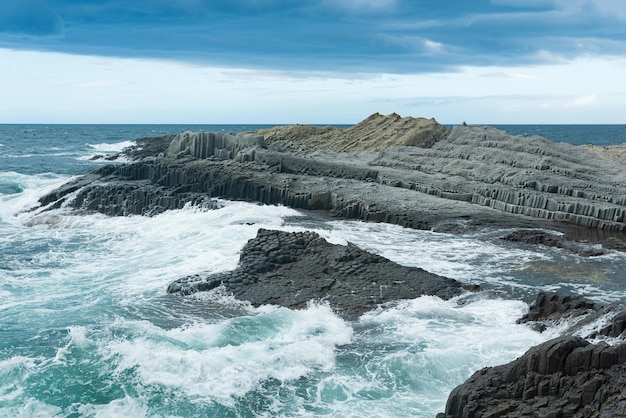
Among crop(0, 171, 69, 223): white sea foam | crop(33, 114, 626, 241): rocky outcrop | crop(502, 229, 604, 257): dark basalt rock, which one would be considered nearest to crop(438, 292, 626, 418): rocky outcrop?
crop(502, 229, 604, 257): dark basalt rock

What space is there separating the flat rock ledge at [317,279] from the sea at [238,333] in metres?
0.43

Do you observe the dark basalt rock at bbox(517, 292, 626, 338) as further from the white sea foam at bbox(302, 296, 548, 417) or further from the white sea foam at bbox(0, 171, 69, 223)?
the white sea foam at bbox(0, 171, 69, 223)

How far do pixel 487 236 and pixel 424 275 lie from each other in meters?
7.98

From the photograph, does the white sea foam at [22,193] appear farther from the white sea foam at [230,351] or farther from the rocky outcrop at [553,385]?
the rocky outcrop at [553,385]

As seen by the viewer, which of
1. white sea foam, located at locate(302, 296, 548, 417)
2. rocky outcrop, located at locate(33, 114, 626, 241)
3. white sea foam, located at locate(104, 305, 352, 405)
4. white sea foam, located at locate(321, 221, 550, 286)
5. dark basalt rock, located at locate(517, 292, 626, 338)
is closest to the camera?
white sea foam, located at locate(302, 296, 548, 417)

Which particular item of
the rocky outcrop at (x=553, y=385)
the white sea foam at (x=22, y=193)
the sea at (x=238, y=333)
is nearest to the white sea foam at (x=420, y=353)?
the sea at (x=238, y=333)

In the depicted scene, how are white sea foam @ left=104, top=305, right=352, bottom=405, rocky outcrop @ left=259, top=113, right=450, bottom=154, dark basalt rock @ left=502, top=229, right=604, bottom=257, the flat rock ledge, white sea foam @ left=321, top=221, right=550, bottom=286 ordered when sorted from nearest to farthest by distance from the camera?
white sea foam @ left=104, top=305, right=352, bottom=405 < the flat rock ledge < white sea foam @ left=321, top=221, right=550, bottom=286 < dark basalt rock @ left=502, top=229, right=604, bottom=257 < rocky outcrop @ left=259, top=113, right=450, bottom=154

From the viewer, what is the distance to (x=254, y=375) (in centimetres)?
1309

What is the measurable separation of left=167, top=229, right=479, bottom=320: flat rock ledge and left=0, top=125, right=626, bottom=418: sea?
43 cm

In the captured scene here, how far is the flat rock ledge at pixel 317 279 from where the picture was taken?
17.5 metres

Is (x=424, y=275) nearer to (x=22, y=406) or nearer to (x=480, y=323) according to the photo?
(x=480, y=323)

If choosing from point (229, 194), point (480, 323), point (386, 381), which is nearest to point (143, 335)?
point (386, 381)

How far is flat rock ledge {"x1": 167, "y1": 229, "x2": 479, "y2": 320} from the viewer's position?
17502 millimetres

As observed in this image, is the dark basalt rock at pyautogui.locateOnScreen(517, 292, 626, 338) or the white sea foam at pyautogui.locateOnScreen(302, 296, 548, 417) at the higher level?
the dark basalt rock at pyautogui.locateOnScreen(517, 292, 626, 338)
